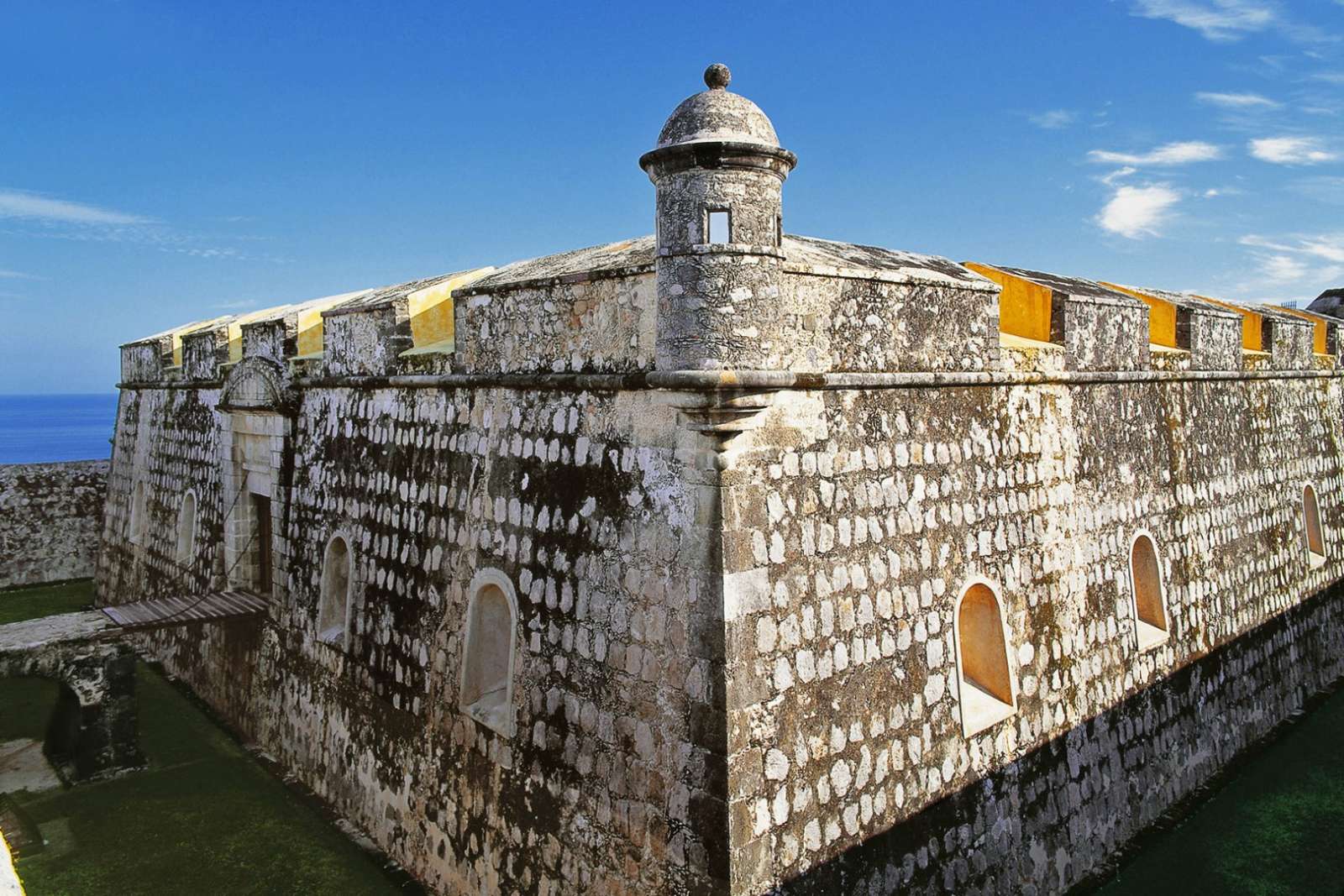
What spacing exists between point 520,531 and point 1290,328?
37.8 ft

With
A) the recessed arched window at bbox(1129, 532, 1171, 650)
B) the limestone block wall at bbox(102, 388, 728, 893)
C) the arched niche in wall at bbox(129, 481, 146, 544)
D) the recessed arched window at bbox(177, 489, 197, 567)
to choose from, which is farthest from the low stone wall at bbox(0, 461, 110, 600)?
the recessed arched window at bbox(1129, 532, 1171, 650)

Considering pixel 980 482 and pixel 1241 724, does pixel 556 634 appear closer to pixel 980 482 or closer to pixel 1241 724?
pixel 980 482

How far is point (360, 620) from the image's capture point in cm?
843

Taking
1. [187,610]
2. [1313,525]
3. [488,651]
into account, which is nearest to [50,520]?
[187,610]

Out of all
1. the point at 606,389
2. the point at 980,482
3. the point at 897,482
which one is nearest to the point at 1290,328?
the point at 980,482

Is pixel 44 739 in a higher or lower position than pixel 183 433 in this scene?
lower

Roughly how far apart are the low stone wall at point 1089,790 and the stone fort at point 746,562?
38 millimetres

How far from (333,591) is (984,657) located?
6.40 metres

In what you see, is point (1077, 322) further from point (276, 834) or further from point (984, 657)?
point (276, 834)

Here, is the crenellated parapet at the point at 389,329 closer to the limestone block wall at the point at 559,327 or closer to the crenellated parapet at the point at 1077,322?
the limestone block wall at the point at 559,327

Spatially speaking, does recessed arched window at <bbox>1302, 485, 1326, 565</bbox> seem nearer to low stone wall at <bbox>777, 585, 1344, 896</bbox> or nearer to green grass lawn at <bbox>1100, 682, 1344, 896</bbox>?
low stone wall at <bbox>777, 585, 1344, 896</bbox>

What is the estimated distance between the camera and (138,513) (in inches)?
596

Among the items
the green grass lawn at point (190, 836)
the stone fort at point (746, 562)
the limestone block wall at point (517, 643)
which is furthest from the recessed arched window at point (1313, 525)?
the green grass lawn at point (190, 836)

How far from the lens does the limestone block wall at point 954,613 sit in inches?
205
